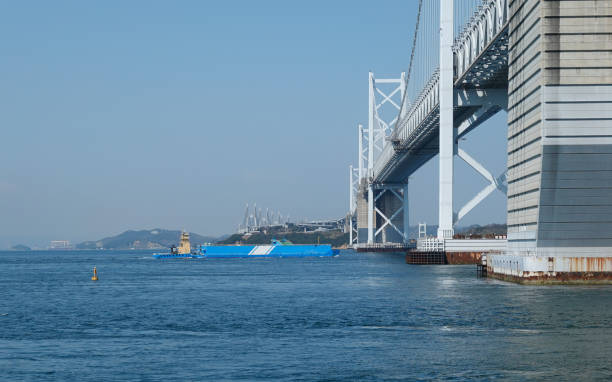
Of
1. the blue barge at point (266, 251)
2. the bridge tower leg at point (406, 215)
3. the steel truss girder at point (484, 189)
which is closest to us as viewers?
the steel truss girder at point (484, 189)

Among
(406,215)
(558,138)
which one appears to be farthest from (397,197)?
(558,138)

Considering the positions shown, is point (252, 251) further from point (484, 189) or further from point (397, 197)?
point (484, 189)

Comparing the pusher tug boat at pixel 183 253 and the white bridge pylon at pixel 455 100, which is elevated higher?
the white bridge pylon at pixel 455 100

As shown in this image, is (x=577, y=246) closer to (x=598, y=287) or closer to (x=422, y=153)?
(x=598, y=287)

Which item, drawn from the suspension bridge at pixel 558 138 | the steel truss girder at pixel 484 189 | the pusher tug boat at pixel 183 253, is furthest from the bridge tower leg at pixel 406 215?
the suspension bridge at pixel 558 138

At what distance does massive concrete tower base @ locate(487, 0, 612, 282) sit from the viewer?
40219mm

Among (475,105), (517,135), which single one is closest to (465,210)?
(475,105)

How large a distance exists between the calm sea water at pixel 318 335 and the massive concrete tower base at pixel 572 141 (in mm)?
2006

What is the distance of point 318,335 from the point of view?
26.3 m

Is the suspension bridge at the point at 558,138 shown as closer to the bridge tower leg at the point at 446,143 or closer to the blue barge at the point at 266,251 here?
the bridge tower leg at the point at 446,143

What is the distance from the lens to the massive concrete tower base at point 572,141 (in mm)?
40219

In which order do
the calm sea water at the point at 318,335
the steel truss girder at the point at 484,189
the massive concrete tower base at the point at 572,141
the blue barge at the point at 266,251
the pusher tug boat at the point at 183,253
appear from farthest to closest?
the blue barge at the point at 266,251, the pusher tug boat at the point at 183,253, the steel truss girder at the point at 484,189, the massive concrete tower base at the point at 572,141, the calm sea water at the point at 318,335

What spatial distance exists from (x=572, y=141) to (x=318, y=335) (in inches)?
746

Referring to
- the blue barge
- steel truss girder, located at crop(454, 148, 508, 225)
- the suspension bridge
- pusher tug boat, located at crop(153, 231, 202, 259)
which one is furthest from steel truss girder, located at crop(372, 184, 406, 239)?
the suspension bridge
